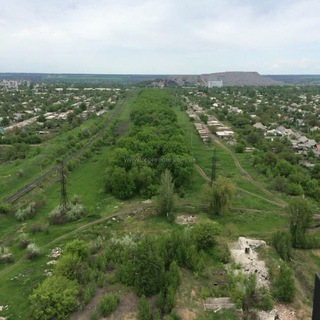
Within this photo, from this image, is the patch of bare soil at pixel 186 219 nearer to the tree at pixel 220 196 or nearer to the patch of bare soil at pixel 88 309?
the tree at pixel 220 196

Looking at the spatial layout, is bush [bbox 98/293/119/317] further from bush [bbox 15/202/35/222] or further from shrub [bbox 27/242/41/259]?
bush [bbox 15/202/35/222]

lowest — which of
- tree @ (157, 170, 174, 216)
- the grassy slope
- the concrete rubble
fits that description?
the grassy slope

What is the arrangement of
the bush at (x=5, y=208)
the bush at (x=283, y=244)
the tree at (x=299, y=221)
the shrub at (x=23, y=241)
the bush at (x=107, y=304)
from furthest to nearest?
the bush at (x=5, y=208)
the shrub at (x=23, y=241)
the tree at (x=299, y=221)
the bush at (x=283, y=244)
the bush at (x=107, y=304)

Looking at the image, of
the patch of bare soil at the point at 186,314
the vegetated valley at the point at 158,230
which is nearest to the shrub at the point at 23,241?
the vegetated valley at the point at 158,230

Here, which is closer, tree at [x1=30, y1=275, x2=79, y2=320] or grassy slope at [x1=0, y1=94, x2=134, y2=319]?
tree at [x1=30, y1=275, x2=79, y2=320]

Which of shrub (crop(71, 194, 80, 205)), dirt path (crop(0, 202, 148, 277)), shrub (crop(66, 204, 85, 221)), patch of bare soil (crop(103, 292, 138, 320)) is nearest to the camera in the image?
patch of bare soil (crop(103, 292, 138, 320))

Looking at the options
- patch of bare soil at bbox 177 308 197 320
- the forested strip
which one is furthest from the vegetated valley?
the forested strip
